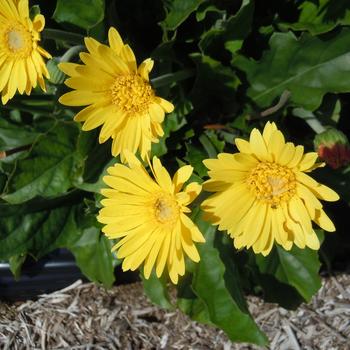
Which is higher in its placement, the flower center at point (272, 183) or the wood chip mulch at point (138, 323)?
the flower center at point (272, 183)

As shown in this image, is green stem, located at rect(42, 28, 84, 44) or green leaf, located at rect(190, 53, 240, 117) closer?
green stem, located at rect(42, 28, 84, 44)

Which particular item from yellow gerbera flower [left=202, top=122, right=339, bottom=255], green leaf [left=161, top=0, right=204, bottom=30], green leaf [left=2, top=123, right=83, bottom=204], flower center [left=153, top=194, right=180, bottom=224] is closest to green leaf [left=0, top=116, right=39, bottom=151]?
green leaf [left=2, top=123, right=83, bottom=204]

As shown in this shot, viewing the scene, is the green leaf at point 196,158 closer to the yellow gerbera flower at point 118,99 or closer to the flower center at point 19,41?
the yellow gerbera flower at point 118,99

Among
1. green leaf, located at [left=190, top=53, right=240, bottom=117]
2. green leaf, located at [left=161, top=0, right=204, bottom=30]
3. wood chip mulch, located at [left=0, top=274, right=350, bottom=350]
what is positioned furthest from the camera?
wood chip mulch, located at [left=0, top=274, right=350, bottom=350]

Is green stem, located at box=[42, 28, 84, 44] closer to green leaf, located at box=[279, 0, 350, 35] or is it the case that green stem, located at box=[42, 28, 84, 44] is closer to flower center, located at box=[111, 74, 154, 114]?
flower center, located at box=[111, 74, 154, 114]

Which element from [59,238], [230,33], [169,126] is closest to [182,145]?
[169,126]

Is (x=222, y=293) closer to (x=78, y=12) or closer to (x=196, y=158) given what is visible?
(x=196, y=158)

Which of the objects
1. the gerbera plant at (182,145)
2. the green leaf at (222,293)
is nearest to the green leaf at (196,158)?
the gerbera plant at (182,145)

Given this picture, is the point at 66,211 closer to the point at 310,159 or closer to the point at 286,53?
the point at 286,53
